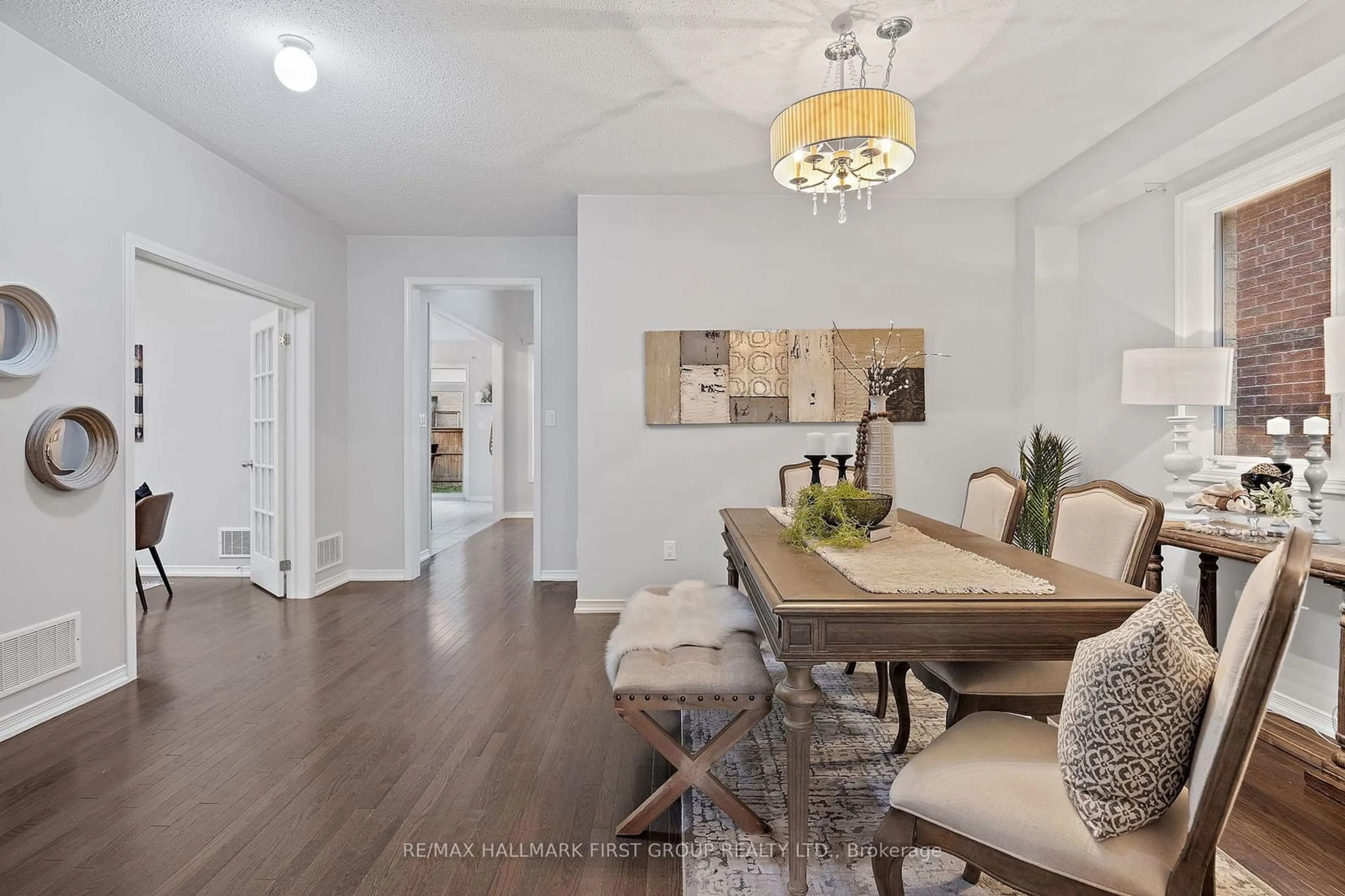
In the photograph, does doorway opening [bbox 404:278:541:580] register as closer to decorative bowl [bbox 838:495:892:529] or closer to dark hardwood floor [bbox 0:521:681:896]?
dark hardwood floor [bbox 0:521:681:896]

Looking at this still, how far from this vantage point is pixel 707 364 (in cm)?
411

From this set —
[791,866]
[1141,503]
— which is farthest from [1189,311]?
[791,866]

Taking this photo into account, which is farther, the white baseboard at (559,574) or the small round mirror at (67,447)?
the white baseboard at (559,574)

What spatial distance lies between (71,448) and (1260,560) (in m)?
4.53

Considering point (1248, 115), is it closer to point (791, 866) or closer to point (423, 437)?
point (791, 866)

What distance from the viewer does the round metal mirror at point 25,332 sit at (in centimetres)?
244

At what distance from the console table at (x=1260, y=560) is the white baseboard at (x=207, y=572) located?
18.6 feet

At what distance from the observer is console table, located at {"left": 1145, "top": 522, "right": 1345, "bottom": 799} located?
76.8 inches

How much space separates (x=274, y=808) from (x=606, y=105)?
2.92m

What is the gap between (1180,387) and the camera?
277 cm

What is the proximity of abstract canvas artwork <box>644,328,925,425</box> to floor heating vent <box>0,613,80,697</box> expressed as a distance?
284 centimetres

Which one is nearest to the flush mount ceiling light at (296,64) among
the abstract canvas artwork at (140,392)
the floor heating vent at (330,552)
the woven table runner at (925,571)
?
the woven table runner at (925,571)

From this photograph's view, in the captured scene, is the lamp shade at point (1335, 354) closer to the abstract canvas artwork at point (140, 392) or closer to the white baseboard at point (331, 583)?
the white baseboard at point (331, 583)

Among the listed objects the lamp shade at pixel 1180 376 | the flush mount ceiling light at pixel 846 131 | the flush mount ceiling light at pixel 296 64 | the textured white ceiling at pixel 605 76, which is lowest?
the lamp shade at pixel 1180 376
